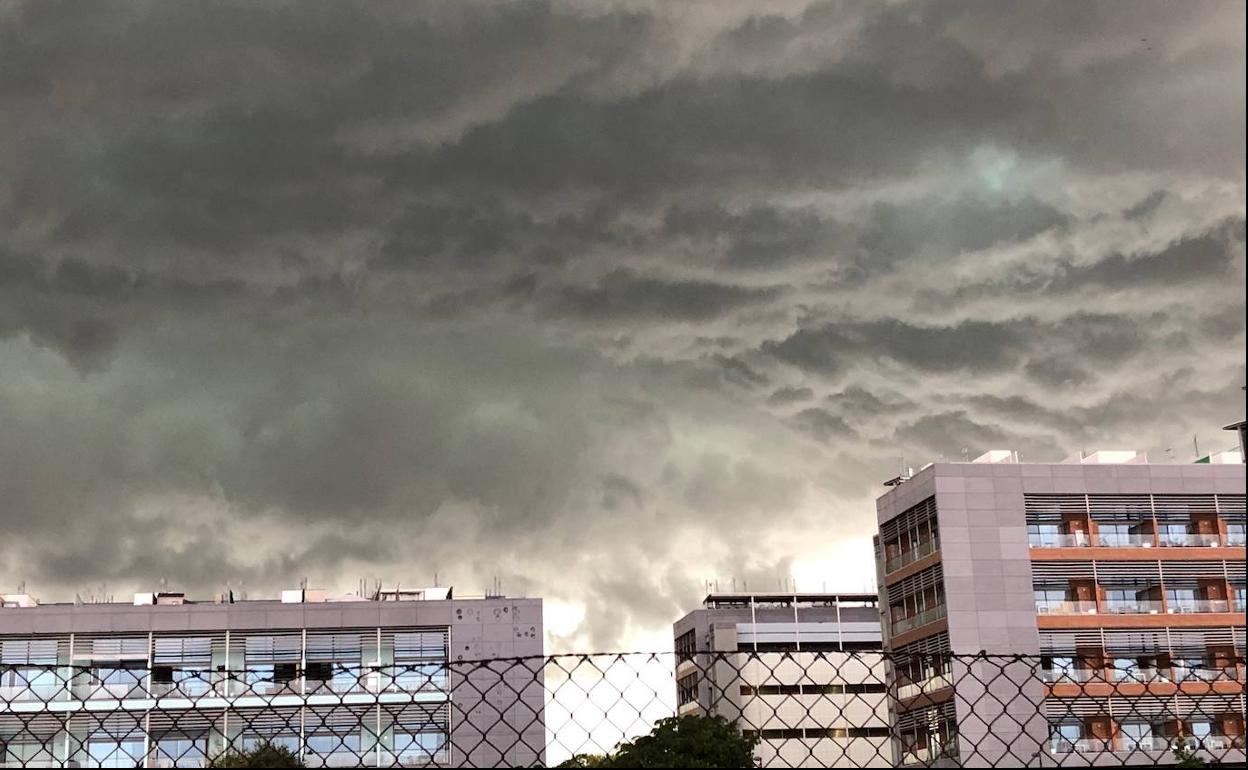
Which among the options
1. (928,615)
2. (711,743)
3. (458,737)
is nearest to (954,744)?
(928,615)

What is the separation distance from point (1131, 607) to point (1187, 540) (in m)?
4.52

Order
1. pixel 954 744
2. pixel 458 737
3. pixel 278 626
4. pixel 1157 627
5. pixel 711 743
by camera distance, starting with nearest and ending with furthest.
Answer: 1. pixel 711 743
2. pixel 954 744
3. pixel 1157 627
4. pixel 458 737
5. pixel 278 626

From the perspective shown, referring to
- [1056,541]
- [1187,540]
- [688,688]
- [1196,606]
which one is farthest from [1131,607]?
[688,688]

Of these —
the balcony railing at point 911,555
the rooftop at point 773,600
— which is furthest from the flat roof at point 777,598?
the balcony railing at point 911,555

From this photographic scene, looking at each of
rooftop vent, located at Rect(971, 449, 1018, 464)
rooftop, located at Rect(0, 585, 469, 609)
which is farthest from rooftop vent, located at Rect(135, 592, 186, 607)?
rooftop vent, located at Rect(971, 449, 1018, 464)

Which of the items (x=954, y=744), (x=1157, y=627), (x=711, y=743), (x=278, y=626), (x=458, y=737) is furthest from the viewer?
(x=278, y=626)

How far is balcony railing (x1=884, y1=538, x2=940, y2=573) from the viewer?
6919 centimetres

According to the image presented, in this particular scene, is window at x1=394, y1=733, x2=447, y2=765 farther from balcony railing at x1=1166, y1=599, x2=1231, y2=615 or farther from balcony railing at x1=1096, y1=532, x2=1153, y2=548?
balcony railing at x1=1166, y1=599, x2=1231, y2=615

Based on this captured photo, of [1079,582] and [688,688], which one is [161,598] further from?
[688,688]

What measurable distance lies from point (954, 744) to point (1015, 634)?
24.0 feet

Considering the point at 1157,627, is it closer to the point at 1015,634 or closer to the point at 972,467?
the point at 1015,634

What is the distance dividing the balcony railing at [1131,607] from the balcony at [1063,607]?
0.61 m

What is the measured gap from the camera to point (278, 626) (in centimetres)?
7688

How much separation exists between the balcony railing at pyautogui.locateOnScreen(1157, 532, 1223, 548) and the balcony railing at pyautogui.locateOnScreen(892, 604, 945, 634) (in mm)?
10421
